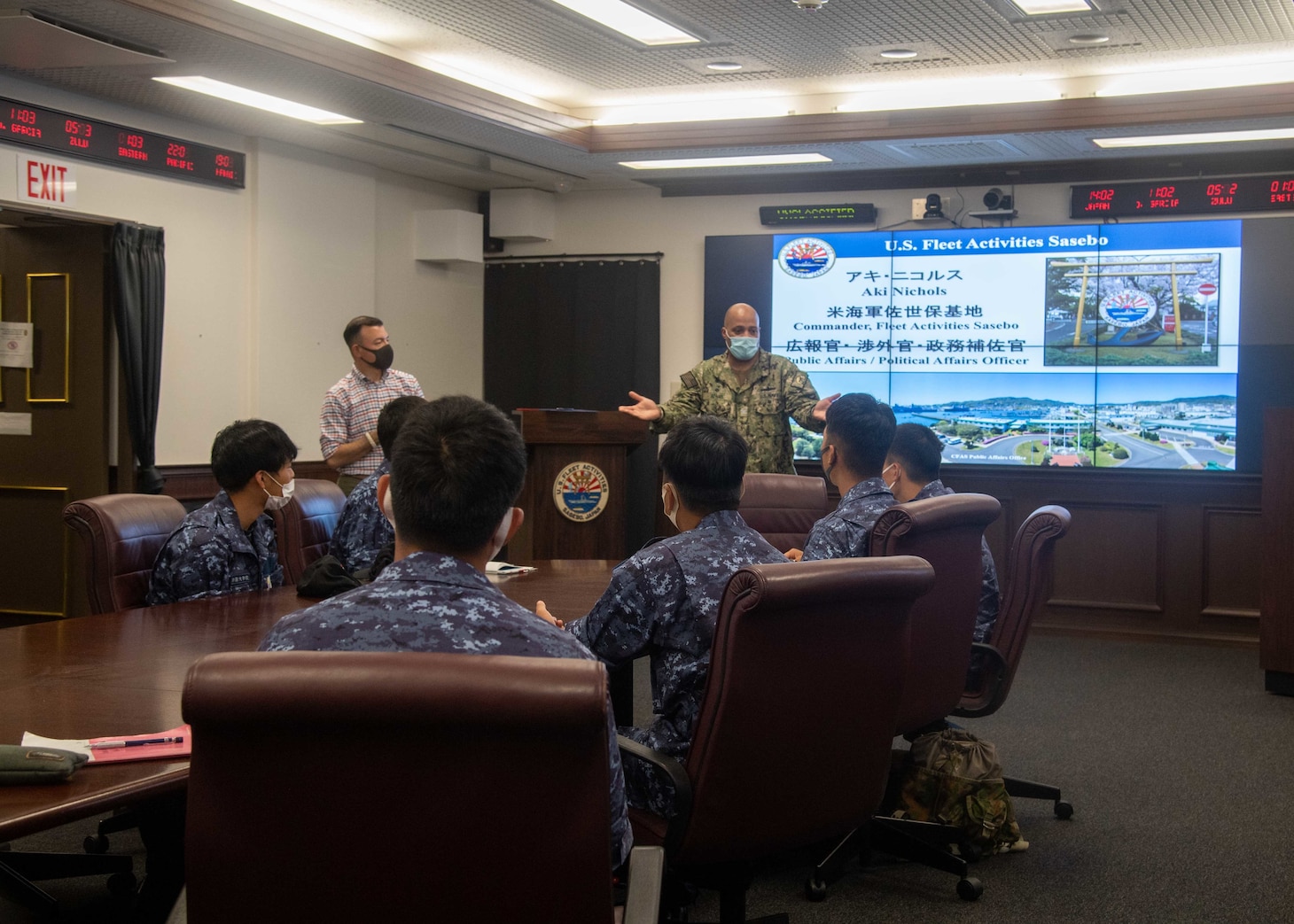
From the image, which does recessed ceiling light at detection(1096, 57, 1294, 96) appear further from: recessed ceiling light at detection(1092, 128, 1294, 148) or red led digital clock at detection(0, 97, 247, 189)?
red led digital clock at detection(0, 97, 247, 189)

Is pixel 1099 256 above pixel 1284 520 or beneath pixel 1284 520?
above

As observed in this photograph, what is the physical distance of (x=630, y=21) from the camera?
5020 millimetres

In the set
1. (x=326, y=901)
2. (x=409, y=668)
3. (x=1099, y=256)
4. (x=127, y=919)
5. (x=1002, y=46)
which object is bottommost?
(x=127, y=919)

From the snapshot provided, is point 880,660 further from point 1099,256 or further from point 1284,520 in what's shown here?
point 1099,256

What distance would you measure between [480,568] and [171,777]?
0.50 meters

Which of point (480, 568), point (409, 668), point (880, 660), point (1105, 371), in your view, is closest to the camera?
point (409, 668)

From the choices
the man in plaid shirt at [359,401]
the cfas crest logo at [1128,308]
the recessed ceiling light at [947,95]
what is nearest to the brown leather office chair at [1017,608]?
the man in plaid shirt at [359,401]

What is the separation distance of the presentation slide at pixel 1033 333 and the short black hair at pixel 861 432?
3.89 meters

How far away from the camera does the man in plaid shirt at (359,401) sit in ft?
17.3

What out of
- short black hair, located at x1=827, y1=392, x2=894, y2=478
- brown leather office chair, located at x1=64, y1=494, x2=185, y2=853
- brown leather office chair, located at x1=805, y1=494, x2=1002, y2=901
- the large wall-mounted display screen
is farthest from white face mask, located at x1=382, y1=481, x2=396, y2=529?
the large wall-mounted display screen

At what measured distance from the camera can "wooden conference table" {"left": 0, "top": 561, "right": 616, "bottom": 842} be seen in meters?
1.49

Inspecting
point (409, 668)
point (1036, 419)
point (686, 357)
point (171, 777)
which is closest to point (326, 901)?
point (409, 668)

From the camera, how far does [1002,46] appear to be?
529cm

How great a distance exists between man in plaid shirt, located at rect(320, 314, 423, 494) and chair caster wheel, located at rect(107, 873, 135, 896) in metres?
2.46
